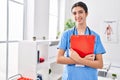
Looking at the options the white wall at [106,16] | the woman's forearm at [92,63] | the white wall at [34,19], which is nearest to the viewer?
the woman's forearm at [92,63]

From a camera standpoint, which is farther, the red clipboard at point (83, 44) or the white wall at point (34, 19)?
the white wall at point (34, 19)

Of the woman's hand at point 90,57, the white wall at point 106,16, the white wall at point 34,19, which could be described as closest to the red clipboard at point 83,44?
the woman's hand at point 90,57

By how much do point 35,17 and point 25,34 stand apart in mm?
278

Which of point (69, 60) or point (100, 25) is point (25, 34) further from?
point (100, 25)

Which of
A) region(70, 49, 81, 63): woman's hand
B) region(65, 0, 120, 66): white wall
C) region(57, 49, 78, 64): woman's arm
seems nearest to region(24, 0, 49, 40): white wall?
region(57, 49, 78, 64): woman's arm

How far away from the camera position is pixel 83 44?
1.16 meters

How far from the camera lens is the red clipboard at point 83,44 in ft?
3.79

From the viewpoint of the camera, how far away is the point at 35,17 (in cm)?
217

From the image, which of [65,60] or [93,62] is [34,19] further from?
[93,62]

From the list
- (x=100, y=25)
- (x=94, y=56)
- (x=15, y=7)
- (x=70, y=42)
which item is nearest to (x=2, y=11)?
(x=15, y=7)

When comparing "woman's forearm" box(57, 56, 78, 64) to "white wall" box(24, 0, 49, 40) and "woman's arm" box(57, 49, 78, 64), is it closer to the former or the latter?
"woman's arm" box(57, 49, 78, 64)

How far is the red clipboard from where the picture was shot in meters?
1.16

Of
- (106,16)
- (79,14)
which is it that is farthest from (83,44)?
(106,16)

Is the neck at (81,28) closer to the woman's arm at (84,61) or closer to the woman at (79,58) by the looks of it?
the woman at (79,58)
